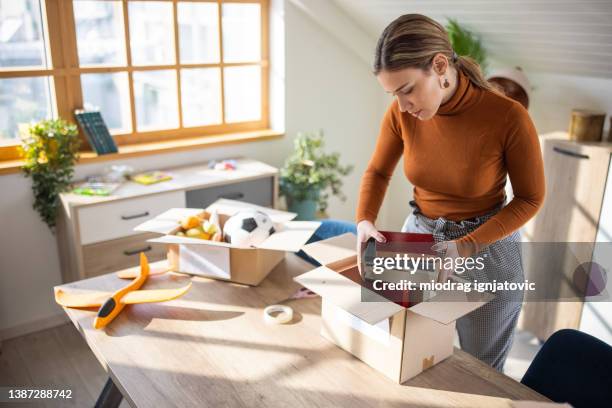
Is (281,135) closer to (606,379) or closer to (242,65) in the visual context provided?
(242,65)

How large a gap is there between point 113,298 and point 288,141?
2.37m

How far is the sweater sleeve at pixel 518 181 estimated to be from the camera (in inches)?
62.4

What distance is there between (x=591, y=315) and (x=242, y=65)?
2493mm

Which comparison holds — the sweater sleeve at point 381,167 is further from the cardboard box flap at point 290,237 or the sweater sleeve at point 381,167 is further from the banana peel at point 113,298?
the banana peel at point 113,298

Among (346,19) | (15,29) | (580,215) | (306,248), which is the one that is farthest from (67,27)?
(580,215)

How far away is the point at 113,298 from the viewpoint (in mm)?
1744

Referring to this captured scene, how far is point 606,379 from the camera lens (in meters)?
1.44

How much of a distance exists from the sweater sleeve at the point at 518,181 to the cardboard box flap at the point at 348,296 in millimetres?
292

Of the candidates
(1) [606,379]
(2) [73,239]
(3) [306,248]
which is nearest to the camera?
(1) [606,379]

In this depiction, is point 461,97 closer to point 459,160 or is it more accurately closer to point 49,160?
point 459,160

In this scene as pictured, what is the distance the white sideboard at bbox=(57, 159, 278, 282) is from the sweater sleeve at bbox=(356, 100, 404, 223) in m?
1.44

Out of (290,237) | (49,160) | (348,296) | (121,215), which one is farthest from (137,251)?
(348,296)

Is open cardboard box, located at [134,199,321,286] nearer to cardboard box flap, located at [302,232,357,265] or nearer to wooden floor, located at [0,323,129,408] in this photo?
cardboard box flap, located at [302,232,357,265]

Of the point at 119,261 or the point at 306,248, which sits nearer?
the point at 306,248
